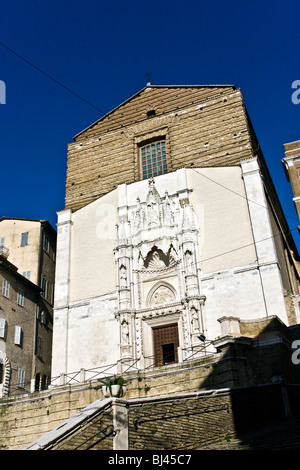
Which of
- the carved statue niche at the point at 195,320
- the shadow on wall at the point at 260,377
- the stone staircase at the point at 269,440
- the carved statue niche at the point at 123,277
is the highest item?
the carved statue niche at the point at 123,277

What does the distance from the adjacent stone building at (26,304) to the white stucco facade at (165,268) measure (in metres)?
2.40

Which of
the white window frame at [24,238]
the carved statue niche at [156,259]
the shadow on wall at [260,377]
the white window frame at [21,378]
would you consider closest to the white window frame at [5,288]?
the white window frame at [21,378]

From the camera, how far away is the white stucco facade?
22266 millimetres

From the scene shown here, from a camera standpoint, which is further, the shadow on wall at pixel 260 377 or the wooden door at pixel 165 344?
the wooden door at pixel 165 344

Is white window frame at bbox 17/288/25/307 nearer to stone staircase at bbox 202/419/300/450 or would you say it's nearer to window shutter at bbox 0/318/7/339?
window shutter at bbox 0/318/7/339

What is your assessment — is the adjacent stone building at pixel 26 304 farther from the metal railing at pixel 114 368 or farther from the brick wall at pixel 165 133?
the brick wall at pixel 165 133

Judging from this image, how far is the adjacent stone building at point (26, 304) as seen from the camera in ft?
82.7

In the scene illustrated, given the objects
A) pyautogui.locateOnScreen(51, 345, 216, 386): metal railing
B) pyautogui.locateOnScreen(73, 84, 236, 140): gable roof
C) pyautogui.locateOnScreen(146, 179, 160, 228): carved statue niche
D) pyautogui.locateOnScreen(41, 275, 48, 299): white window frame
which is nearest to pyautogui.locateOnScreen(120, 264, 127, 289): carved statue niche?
pyautogui.locateOnScreen(146, 179, 160, 228): carved statue niche

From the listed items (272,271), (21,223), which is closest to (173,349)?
(272,271)

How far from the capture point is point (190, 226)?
2439 centimetres

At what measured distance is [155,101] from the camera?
30.4 metres

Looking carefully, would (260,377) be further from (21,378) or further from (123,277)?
(21,378)

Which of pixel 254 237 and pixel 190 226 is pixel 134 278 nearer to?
pixel 190 226

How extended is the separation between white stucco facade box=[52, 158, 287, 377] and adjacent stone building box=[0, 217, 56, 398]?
94.5 inches
